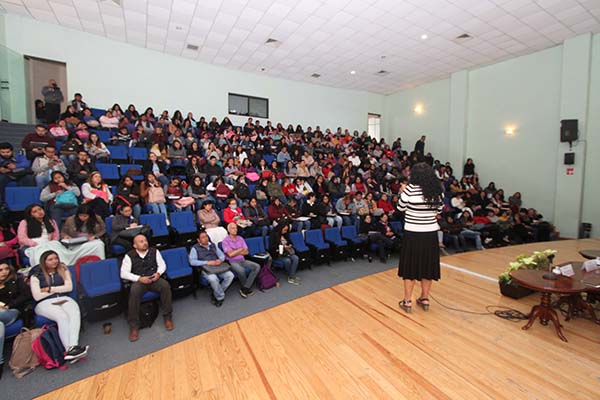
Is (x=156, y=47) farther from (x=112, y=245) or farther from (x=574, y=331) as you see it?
(x=574, y=331)

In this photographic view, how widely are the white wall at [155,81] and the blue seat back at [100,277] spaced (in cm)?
694

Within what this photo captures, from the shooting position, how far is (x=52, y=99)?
7238 millimetres

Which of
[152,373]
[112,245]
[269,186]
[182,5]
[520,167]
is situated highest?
[182,5]

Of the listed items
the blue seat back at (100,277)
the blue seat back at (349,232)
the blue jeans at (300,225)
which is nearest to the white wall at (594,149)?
the blue seat back at (349,232)

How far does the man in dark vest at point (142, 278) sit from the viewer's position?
9.91 ft

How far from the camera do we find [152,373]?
1938 mm

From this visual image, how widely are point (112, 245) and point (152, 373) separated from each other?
2.66m

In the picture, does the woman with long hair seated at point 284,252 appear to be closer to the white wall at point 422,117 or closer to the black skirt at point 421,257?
the black skirt at point 421,257

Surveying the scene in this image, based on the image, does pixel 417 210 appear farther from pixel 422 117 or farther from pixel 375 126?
pixel 375 126

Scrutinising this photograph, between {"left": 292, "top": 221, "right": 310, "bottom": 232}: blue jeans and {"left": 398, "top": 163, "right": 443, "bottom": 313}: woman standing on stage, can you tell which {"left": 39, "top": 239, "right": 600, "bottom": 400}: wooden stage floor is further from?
{"left": 292, "top": 221, "right": 310, "bottom": 232}: blue jeans

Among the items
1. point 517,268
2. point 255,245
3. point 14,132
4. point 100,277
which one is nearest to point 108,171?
point 14,132

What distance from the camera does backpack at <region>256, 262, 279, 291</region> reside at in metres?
4.18

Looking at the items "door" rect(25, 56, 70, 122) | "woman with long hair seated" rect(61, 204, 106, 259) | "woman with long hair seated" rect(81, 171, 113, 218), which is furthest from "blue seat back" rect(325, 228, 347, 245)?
"door" rect(25, 56, 70, 122)

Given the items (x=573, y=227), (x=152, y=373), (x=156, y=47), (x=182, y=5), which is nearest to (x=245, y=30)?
(x=182, y=5)
